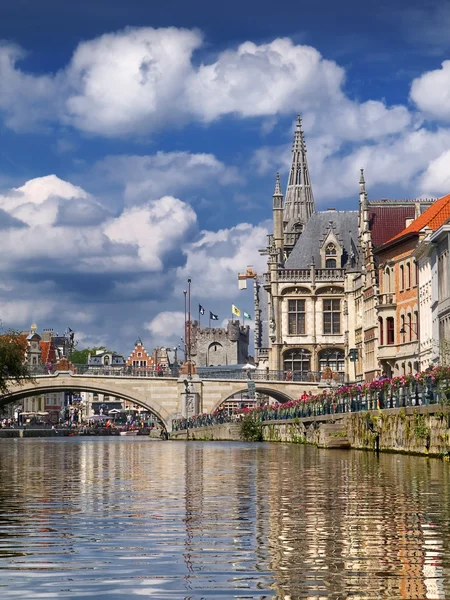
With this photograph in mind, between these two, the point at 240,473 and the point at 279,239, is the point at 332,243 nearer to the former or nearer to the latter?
the point at 279,239

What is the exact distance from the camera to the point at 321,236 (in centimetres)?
11425

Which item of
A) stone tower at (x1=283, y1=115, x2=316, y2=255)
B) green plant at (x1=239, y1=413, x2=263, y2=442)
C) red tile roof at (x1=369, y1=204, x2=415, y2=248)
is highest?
stone tower at (x1=283, y1=115, x2=316, y2=255)

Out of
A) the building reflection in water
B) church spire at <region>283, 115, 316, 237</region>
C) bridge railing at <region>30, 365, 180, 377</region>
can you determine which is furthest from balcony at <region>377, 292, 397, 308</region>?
the building reflection in water

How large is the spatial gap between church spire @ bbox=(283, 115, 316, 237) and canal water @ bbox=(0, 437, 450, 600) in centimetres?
9703

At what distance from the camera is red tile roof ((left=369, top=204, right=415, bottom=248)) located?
94.1 metres

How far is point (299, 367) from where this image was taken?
Answer: 366ft

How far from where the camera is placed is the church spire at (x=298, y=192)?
12175 cm

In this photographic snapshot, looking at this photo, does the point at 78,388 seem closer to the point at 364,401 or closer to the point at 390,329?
the point at 390,329

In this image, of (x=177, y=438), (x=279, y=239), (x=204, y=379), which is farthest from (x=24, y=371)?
(x=279, y=239)

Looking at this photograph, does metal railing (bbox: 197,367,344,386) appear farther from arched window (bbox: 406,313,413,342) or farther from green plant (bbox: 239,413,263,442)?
arched window (bbox: 406,313,413,342)

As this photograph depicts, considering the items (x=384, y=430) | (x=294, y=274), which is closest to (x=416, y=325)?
(x=384, y=430)

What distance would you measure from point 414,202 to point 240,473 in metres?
72.3

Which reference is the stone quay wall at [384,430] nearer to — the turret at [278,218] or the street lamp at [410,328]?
the street lamp at [410,328]

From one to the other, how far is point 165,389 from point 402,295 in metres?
30.7
